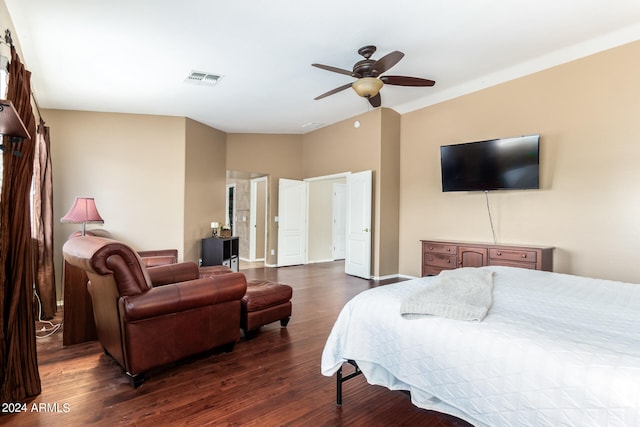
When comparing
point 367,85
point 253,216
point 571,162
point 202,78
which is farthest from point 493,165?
point 253,216

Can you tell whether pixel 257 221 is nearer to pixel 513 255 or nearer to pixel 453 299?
pixel 513 255

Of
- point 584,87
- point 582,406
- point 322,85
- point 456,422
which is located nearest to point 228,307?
point 456,422

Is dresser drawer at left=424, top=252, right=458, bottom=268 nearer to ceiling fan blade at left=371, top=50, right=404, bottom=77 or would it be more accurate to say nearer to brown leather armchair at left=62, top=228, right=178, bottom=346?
ceiling fan blade at left=371, top=50, right=404, bottom=77

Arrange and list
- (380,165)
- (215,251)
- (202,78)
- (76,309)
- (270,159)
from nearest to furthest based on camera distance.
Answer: (76,309) < (202,78) < (215,251) < (380,165) < (270,159)

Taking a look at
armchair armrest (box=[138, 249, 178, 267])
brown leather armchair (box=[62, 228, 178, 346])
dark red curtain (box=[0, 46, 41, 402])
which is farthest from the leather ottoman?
armchair armrest (box=[138, 249, 178, 267])

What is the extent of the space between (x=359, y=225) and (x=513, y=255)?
2.69 metres

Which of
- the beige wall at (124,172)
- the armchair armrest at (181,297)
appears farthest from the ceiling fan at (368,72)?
the beige wall at (124,172)

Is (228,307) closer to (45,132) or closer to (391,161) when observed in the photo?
(45,132)

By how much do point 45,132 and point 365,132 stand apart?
479 cm

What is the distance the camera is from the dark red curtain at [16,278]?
1.97m

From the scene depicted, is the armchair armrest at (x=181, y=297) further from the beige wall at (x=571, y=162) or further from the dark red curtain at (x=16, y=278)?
the beige wall at (x=571, y=162)

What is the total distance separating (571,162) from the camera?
4027 mm

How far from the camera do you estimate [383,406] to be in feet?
6.61

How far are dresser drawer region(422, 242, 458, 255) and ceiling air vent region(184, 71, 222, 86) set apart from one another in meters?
3.83
